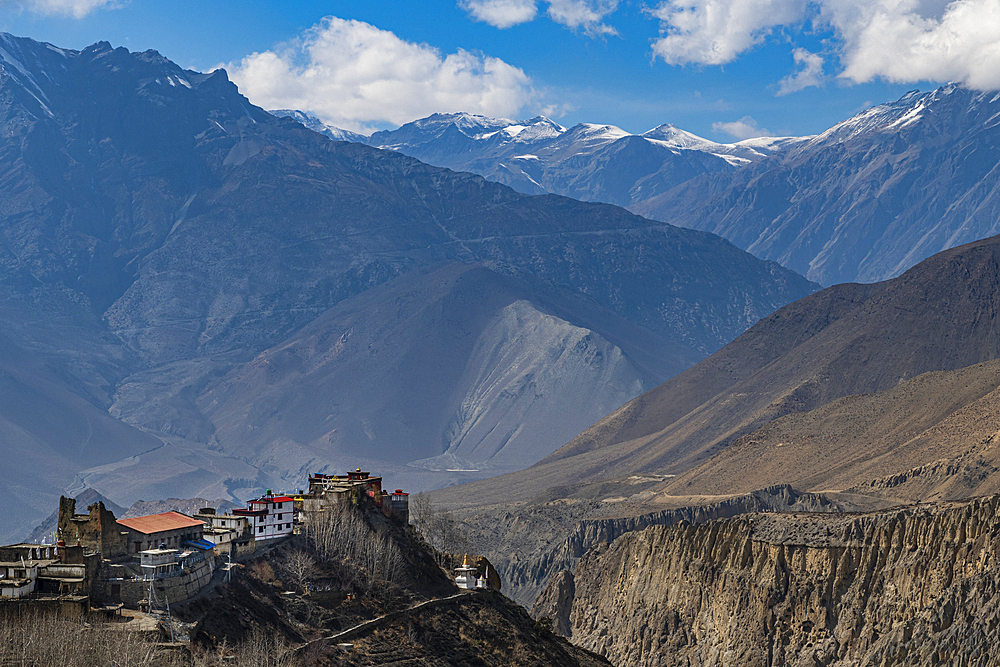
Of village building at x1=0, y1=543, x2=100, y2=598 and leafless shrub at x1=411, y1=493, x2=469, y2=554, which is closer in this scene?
village building at x1=0, y1=543, x2=100, y2=598

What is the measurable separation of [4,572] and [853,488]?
144 m

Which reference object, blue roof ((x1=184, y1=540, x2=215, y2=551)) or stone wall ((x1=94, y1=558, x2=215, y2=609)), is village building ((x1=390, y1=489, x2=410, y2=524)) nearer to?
blue roof ((x1=184, y1=540, x2=215, y2=551))

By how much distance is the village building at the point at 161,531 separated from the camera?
75312mm

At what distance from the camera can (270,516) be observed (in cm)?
8512

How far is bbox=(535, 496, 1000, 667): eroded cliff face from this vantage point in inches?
4636

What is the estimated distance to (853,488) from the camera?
635 ft

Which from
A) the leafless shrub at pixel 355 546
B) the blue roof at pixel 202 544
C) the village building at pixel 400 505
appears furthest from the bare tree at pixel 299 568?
the village building at pixel 400 505

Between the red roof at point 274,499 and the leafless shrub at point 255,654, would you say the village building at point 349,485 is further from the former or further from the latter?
the leafless shrub at point 255,654

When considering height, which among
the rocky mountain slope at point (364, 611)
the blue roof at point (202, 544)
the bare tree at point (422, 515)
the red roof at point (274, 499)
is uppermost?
the bare tree at point (422, 515)

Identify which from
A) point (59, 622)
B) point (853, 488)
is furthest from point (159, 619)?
point (853, 488)

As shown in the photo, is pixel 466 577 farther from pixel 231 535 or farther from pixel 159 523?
pixel 159 523

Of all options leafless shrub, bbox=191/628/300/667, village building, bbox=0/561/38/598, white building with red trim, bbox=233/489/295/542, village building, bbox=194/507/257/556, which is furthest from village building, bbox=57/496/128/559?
white building with red trim, bbox=233/489/295/542

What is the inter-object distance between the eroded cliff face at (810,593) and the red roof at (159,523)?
2412 inches

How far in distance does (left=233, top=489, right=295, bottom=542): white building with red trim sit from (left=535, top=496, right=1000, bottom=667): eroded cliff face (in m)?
54.8
